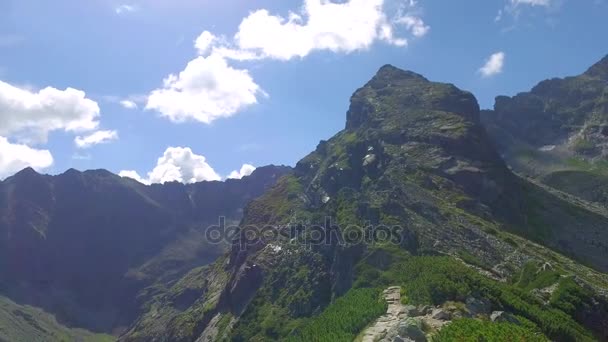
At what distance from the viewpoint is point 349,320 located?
91.9 meters

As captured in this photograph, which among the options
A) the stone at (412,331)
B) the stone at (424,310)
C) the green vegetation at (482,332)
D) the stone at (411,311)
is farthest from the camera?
the stone at (411,311)

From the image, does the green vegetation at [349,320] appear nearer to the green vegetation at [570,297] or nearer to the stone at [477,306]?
the stone at [477,306]

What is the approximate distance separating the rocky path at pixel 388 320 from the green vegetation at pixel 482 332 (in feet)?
25.0

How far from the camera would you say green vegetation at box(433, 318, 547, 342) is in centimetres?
6342

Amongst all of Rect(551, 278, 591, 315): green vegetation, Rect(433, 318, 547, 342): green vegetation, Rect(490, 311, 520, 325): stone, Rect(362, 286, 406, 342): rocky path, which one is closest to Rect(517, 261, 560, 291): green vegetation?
Rect(551, 278, 591, 315): green vegetation

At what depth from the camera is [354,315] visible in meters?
93.4

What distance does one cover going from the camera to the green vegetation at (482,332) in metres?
63.4

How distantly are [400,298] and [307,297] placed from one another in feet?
283

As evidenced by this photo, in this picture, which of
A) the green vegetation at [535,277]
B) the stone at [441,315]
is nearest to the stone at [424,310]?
the stone at [441,315]

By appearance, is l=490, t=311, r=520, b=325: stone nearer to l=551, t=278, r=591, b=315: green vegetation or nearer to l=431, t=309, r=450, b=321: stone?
l=431, t=309, r=450, b=321: stone

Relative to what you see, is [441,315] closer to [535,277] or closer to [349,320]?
[349,320]

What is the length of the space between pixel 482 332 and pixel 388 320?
19306mm

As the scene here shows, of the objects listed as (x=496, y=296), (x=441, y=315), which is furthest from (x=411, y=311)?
(x=496, y=296)

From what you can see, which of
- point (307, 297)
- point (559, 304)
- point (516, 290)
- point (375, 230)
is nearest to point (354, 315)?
point (516, 290)
